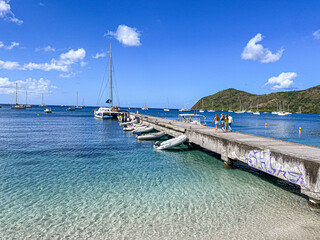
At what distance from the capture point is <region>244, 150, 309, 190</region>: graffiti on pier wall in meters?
10.5

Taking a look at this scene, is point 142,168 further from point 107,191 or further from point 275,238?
point 275,238

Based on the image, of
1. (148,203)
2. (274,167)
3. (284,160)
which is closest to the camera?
(148,203)

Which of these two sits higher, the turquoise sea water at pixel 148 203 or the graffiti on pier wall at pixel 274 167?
the graffiti on pier wall at pixel 274 167

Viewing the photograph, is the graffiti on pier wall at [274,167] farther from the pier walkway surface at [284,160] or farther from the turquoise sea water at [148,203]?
the turquoise sea water at [148,203]

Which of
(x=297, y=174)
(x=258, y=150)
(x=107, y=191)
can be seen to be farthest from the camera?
(x=258, y=150)

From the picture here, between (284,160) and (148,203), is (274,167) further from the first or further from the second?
(148,203)

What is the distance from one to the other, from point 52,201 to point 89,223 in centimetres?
326

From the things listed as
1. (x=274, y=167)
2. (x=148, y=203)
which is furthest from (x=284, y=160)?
(x=148, y=203)

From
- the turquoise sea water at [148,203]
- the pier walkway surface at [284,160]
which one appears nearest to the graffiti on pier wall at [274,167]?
the pier walkway surface at [284,160]

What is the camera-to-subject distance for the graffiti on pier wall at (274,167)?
412 inches

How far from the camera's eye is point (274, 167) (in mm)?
11961

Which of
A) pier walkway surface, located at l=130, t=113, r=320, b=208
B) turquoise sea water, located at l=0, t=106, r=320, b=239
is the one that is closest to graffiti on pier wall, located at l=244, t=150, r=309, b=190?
pier walkway surface, located at l=130, t=113, r=320, b=208

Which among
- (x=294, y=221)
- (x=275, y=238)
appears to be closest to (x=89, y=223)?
(x=275, y=238)

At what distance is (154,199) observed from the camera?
37.5 ft
